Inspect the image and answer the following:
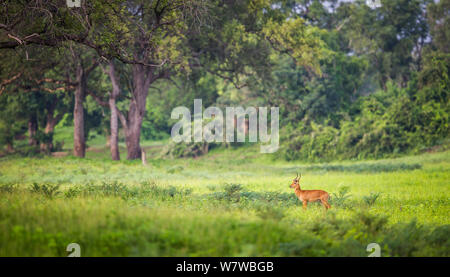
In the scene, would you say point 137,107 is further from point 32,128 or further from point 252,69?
point 32,128

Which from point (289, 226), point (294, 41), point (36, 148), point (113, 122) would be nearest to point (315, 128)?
point (294, 41)

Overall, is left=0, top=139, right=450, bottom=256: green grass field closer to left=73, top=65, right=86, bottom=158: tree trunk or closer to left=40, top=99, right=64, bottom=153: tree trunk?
left=73, top=65, right=86, bottom=158: tree trunk

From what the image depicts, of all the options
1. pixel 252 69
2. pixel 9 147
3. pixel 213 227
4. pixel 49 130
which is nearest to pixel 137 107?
pixel 252 69

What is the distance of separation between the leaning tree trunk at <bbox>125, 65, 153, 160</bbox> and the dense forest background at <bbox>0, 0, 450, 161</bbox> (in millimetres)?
69

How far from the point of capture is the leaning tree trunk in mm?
30941

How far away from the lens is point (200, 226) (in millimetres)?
8195

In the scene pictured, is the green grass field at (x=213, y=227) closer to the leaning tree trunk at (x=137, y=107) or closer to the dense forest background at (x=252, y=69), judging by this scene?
the dense forest background at (x=252, y=69)

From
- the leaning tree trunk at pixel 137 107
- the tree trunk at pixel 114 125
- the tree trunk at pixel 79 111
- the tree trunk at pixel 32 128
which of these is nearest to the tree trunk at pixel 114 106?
the tree trunk at pixel 114 125

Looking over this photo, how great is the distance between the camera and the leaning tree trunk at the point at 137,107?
30941 millimetres

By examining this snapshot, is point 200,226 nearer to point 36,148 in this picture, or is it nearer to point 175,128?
point 36,148

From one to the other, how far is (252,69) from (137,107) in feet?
27.2

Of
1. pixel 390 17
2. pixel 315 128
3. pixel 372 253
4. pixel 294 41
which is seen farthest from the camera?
pixel 390 17

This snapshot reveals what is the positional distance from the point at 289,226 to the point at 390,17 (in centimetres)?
4294

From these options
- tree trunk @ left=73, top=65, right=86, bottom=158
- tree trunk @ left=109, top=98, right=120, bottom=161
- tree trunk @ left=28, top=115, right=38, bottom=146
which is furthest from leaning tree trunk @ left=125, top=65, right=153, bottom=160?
tree trunk @ left=28, top=115, right=38, bottom=146
